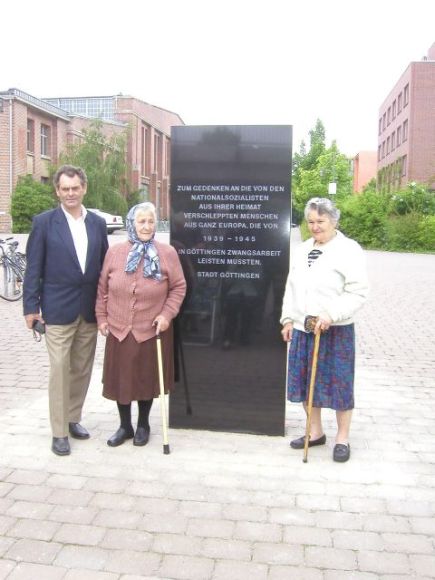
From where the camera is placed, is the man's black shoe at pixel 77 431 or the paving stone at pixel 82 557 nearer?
the paving stone at pixel 82 557

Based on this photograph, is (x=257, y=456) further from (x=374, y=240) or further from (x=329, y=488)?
(x=374, y=240)

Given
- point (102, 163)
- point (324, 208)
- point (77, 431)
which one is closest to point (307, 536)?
point (324, 208)

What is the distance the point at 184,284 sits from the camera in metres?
4.58

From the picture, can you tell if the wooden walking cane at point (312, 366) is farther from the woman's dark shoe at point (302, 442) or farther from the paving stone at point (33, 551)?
the paving stone at point (33, 551)

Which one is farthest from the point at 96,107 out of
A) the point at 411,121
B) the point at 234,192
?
the point at 234,192

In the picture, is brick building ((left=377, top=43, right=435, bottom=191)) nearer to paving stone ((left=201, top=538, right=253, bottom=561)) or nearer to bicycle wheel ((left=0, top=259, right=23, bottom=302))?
bicycle wheel ((left=0, top=259, right=23, bottom=302))

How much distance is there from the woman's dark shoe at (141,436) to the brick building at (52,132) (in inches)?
744

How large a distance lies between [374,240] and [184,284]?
30.3m

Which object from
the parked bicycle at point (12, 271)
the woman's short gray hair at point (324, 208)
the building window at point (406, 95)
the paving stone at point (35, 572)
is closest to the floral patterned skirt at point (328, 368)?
the woman's short gray hair at point (324, 208)

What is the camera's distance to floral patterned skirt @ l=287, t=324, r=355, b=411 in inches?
173

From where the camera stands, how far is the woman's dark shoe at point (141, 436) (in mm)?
4672

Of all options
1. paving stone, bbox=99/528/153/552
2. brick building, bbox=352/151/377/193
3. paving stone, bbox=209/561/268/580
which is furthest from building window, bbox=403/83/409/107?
paving stone, bbox=209/561/268/580

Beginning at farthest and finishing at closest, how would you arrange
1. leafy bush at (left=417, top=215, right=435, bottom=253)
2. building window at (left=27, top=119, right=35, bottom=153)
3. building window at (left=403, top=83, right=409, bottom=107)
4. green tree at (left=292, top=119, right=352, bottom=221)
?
green tree at (left=292, top=119, right=352, bottom=221) → building window at (left=403, top=83, right=409, bottom=107) → building window at (left=27, top=119, right=35, bottom=153) → leafy bush at (left=417, top=215, right=435, bottom=253)

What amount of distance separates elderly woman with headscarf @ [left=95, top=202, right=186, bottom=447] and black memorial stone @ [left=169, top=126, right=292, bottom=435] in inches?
13.4
